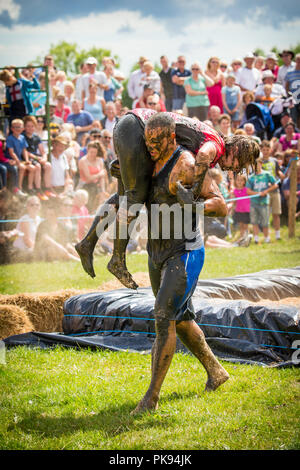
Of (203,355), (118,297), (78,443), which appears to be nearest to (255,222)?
(118,297)

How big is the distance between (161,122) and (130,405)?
6.52 feet

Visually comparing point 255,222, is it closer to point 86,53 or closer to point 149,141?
point 149,141

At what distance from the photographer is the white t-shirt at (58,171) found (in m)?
10.9

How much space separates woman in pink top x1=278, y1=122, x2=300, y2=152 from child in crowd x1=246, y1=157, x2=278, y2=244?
1.90 metres

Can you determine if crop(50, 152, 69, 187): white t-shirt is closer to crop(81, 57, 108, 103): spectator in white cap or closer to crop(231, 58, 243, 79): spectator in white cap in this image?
crop(81, 57, 108, 103): spectator in white cap

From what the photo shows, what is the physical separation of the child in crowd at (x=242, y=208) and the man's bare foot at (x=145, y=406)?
8374 millimetres

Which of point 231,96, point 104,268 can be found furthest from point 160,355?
point 231,96

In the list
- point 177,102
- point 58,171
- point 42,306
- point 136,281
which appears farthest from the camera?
point 177,102

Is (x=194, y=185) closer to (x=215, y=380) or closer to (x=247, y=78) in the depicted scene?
(x=215, y=380)

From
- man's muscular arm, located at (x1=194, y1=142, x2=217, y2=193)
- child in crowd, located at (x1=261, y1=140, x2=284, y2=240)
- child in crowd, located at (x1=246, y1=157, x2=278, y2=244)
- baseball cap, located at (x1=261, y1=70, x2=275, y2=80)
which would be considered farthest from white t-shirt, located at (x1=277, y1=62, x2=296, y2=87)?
man's muscular arm, located at (x1=194, y1=142, x2=217, y2=193)

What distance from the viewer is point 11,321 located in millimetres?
6016

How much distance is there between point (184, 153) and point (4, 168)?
722 centimetres

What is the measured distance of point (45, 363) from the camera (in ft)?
16.7

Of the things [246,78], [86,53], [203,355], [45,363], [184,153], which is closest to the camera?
[184,153]
